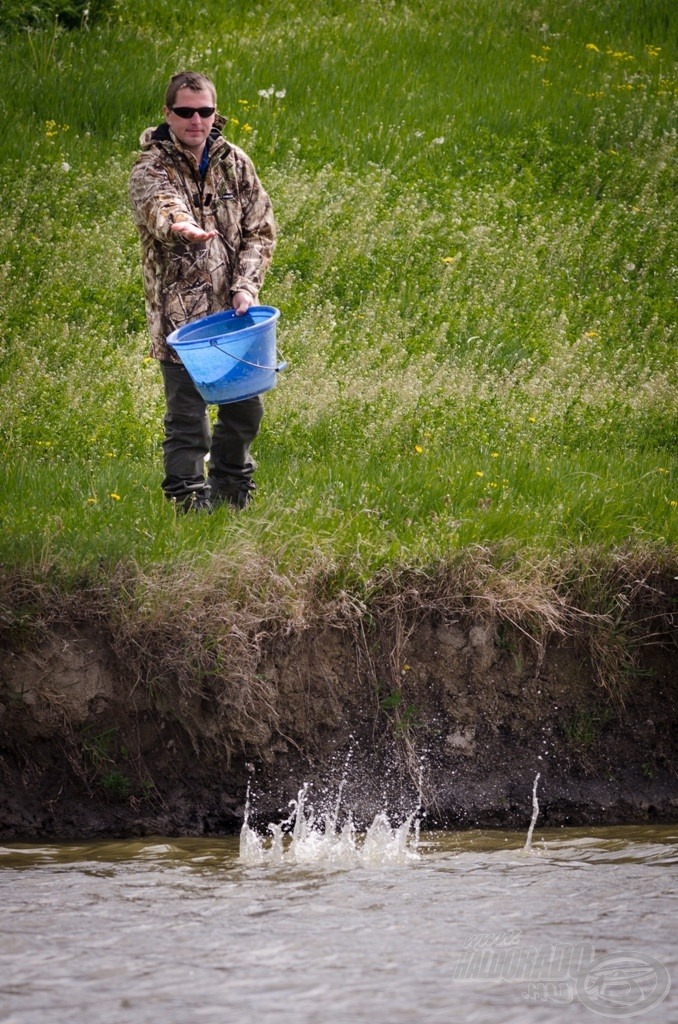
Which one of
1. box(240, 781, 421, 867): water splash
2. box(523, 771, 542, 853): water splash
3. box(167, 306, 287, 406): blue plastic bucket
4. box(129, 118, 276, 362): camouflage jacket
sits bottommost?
box(523, 771, 542, 853): water splash

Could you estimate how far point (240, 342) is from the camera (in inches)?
209

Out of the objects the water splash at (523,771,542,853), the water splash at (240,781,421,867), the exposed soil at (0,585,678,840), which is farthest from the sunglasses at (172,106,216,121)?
the water splash at (523,771,542,853)

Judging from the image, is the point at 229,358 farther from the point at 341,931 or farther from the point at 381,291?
the point at 381,291

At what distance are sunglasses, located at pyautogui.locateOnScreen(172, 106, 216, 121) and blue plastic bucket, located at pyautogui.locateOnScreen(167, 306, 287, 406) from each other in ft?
2.80

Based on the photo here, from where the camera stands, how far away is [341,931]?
4039mm

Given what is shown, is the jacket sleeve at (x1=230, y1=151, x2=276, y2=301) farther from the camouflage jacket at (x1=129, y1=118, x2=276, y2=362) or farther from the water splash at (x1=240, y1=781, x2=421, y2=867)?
the water splash at (x1=240, y1=781, x2=421, y2=867)

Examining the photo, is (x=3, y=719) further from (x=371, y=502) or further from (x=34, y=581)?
(x=371, y=502)

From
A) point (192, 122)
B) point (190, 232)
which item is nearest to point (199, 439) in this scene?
point (190, 232)

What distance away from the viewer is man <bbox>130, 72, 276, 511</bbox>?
5.54 metres

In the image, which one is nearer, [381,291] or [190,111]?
[190,111]

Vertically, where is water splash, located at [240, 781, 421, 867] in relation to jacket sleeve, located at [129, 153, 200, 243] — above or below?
below

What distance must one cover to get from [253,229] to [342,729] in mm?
2288

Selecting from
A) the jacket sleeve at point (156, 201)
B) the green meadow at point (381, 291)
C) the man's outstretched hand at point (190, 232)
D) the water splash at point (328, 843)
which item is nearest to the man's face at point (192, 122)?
the jacket sleeve at point (156, 201)

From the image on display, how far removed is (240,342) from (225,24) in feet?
30.9
